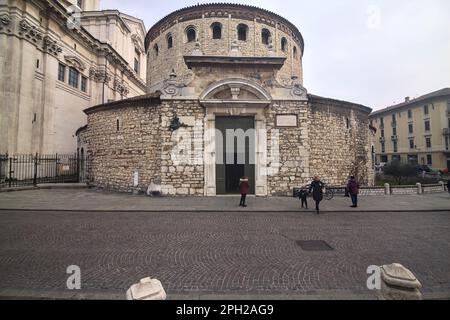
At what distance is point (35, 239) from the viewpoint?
5.98 meters

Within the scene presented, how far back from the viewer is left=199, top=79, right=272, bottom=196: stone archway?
44.9 feet

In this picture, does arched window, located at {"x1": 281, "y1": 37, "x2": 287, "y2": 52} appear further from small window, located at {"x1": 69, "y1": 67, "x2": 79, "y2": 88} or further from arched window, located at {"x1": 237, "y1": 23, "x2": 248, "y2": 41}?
small window, located at {"x1": 69, "y1": 67, "x2": 79, "y2": 88}

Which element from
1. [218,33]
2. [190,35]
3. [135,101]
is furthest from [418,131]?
[135,101]

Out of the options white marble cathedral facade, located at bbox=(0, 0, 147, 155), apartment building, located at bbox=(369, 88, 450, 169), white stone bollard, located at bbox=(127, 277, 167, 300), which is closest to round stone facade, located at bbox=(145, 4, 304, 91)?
white marble cathedral facade, located at bbox=(0, 0, 147, 155)

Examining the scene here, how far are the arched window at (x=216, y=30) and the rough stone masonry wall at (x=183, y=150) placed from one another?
39.6 feet

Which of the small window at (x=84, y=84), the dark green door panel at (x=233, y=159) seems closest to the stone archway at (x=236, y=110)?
the dark green door panel at (x=233, y=159)

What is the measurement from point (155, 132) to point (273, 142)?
23.7ft

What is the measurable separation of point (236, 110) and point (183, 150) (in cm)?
398

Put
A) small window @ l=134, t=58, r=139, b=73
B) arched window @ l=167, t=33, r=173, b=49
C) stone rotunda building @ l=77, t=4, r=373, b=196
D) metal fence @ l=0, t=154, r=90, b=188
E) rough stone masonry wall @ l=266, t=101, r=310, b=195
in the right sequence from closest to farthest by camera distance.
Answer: stone rotunda building @ l=77, t=4, r=373, b=196 < rough stone masonry wall @ l=266, t=101, r=310, b=195 < metal fence @ l=0, t=154, r=90, b=188 < arched window @ l=167, t=33, r=173, b=49 < small window @ l=134, t=58, r=139, b=73

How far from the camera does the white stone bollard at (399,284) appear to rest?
8.00ft

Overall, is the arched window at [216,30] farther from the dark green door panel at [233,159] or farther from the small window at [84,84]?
the small window at [84,84]

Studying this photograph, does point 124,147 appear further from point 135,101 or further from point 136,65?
point 136,65

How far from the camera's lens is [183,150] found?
1368 centimetres

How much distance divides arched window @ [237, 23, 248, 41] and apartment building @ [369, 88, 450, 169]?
39.1m
